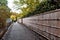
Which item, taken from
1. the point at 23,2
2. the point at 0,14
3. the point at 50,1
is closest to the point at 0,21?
the point at 0,14

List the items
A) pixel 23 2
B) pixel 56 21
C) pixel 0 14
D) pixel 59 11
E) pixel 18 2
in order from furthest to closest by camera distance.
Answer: pixel 18 2 → pixel 23 2 → pixel 0 14 → pixel 56 21 → pixel 59 11

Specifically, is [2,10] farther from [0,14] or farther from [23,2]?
[23,2]

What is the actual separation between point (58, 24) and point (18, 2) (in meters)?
44.6

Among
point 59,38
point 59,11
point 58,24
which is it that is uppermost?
point 59,11

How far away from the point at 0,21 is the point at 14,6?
36344 millimetres

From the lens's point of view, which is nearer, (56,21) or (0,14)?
(56,21)

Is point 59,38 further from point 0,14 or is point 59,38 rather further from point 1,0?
point 1,0

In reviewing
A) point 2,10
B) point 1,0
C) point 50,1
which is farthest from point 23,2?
point 50,1

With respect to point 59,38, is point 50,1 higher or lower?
higher

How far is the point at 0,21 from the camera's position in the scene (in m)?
21.7

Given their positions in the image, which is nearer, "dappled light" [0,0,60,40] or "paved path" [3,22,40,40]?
"dappled light" [0,0,60,40]

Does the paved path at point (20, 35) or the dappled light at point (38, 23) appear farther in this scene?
the paved path at point (20, 35)

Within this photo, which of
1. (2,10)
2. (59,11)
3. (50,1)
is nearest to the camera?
(59,11)

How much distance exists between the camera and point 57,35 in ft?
36.3
